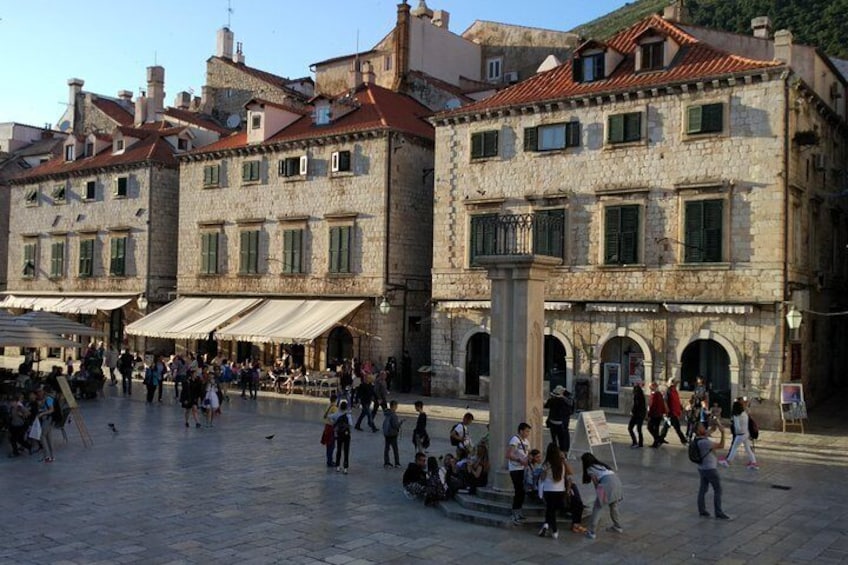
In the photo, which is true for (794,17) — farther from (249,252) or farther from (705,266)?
(249,252)

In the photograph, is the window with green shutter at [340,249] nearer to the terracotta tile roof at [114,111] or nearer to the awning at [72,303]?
the awning at [72,303]

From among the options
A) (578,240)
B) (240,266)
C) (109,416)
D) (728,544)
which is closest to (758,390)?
(578,240)

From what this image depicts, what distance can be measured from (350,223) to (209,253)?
8.50m

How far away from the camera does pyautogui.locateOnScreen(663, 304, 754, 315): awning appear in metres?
24.3

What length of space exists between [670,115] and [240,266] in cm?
1996

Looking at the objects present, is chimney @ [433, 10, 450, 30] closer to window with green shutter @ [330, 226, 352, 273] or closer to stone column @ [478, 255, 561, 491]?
window with green shutter @ [330, 226, 352, 273]

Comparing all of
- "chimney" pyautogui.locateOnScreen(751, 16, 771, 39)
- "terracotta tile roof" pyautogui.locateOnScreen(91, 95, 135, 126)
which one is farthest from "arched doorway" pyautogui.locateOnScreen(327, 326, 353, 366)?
"terracotta tile roof" pyautogui.locateOnScreen(91, 95, 135, 126)

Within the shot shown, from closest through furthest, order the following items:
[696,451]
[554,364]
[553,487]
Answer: [553,487]
[696,451]
[554,364]

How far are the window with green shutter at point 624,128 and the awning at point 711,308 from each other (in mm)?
5489

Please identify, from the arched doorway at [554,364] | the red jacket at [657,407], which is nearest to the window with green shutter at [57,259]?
the arched doorway at [554,364]

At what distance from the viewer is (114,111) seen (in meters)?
54.6

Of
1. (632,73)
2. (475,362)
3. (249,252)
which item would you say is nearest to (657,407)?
(475,362)

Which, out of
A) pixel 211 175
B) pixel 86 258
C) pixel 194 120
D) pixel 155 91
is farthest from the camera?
pixel 155 91

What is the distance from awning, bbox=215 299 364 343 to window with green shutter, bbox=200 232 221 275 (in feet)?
14.6
